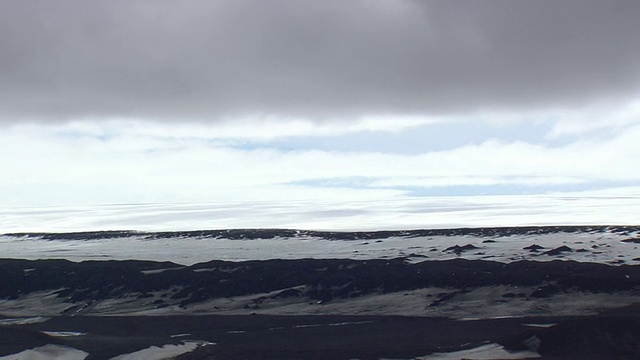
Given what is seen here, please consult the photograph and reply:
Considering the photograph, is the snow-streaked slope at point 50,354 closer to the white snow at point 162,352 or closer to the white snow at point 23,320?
the white snow at point 162,352

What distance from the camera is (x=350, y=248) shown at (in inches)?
3167

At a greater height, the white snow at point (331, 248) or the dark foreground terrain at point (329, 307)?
the white snow at point (331, 248)

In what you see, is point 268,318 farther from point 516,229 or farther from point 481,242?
point 516,229

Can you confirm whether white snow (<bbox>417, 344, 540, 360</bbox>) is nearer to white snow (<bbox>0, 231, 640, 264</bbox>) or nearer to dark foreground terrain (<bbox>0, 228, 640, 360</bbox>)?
dark foreground terrain (<bbox>0, 228, 640, 360</bbox>)

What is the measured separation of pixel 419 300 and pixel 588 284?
11727 mm

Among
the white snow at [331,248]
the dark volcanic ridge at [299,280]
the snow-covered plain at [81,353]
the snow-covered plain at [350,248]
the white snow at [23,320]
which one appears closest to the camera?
the snow-covered plain at [81,353]

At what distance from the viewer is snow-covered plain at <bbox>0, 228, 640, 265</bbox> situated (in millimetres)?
65625

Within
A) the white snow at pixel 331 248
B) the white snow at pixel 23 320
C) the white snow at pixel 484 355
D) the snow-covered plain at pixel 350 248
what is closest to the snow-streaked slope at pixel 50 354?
the white snow at pixel 23 320

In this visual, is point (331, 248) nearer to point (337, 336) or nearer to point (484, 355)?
point (337, 336)

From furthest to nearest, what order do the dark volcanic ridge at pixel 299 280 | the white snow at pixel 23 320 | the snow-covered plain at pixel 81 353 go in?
the dark volcanic ridge at pixel 299 280
the white snow at pixel 23 320
the snow-covered plain at pixel 81 353

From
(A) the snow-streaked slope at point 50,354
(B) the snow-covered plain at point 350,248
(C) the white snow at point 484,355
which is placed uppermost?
(B) the snow-covered plain at point 350,248

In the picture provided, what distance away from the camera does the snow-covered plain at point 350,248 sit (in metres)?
65.6

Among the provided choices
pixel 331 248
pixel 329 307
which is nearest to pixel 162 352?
pixel 329 307

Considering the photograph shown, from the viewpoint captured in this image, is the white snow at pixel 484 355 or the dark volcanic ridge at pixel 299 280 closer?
the white snow at pixel 484 355
